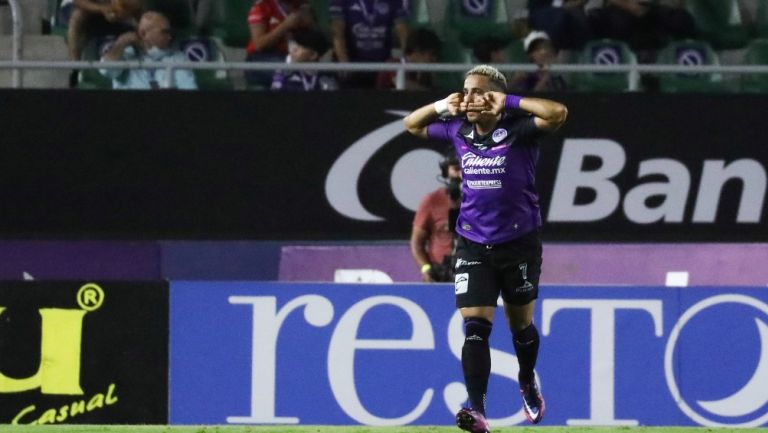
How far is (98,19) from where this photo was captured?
44.2 ft

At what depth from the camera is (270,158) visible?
13414mm

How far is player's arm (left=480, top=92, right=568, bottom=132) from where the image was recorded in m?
8.27

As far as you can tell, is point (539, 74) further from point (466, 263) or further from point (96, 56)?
point (466, 263)

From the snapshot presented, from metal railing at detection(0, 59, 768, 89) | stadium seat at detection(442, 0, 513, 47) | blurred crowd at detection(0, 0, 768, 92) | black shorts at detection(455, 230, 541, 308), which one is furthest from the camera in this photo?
stadium seat at detection(442, 0, 513, 47)

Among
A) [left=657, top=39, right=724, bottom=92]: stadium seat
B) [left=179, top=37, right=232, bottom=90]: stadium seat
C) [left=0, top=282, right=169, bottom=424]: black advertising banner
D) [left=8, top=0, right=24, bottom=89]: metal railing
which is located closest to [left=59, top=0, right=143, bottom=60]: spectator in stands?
[left=8, top=0, right=24, bottom=89]: metal railing

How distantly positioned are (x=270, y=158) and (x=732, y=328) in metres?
3.88

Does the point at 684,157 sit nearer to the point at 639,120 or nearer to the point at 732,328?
the point at 639,120

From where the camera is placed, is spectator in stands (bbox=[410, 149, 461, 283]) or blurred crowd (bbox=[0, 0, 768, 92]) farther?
blurred crowd (bbox=[0, 0, 768, 92])

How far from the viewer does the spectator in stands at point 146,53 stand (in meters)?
13.2

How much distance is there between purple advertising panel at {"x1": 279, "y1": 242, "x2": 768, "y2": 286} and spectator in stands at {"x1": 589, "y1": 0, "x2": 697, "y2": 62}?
1792mm

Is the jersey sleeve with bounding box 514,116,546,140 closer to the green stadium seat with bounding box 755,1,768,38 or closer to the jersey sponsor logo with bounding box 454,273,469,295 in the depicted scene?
the jersey sponsor logo with bounding box 454,273,469,295

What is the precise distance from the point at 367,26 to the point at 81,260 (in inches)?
114

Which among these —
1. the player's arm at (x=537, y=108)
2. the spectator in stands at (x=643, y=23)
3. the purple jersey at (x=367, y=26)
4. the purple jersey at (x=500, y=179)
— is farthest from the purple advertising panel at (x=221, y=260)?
the player's arm at (x=537, y=108)

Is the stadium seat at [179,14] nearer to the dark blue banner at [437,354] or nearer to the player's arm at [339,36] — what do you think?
the player's arm at [339,36]
